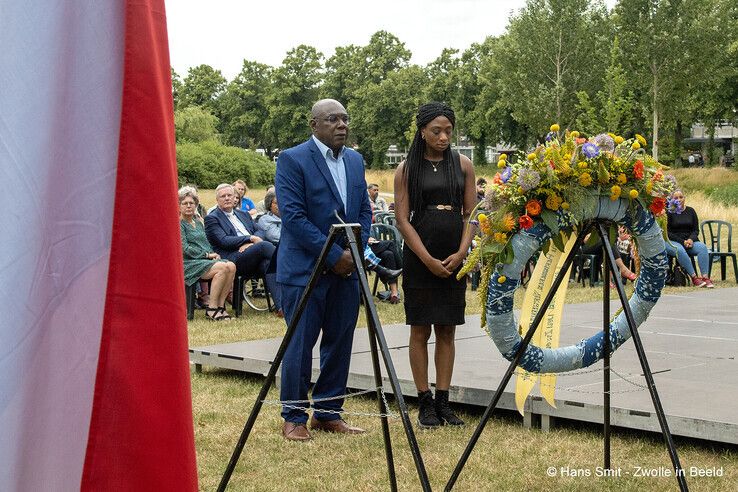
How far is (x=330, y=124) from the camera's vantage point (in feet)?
19.6

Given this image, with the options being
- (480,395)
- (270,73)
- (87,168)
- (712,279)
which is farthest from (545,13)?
(87,168)

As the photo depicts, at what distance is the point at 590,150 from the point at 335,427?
2.54 m

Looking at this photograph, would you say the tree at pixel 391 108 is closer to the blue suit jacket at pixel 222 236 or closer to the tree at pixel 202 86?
the tree at pixel 202 86

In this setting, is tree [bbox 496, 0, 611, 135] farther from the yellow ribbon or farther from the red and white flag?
the red and white flag

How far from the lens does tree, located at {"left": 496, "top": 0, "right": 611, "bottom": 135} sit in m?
62.0

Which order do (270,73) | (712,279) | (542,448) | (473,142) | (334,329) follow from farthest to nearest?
(270,73), (473,142), (712,279), (334,329), (542,448)

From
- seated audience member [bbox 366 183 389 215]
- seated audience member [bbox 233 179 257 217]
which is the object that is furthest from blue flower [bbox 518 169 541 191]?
seated audience member [bbox 366 183 389 215]

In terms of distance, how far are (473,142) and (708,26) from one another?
89.1ft

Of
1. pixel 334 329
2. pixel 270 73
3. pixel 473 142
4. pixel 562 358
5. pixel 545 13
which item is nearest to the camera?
pixel 562 358

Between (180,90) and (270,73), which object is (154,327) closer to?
(270,73)

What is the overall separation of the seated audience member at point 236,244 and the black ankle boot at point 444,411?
6002 mm

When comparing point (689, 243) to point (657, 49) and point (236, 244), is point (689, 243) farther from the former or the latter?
point (657, 49)

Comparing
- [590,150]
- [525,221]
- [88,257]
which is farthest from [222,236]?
[88,257]

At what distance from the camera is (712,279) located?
1656 centimetres
